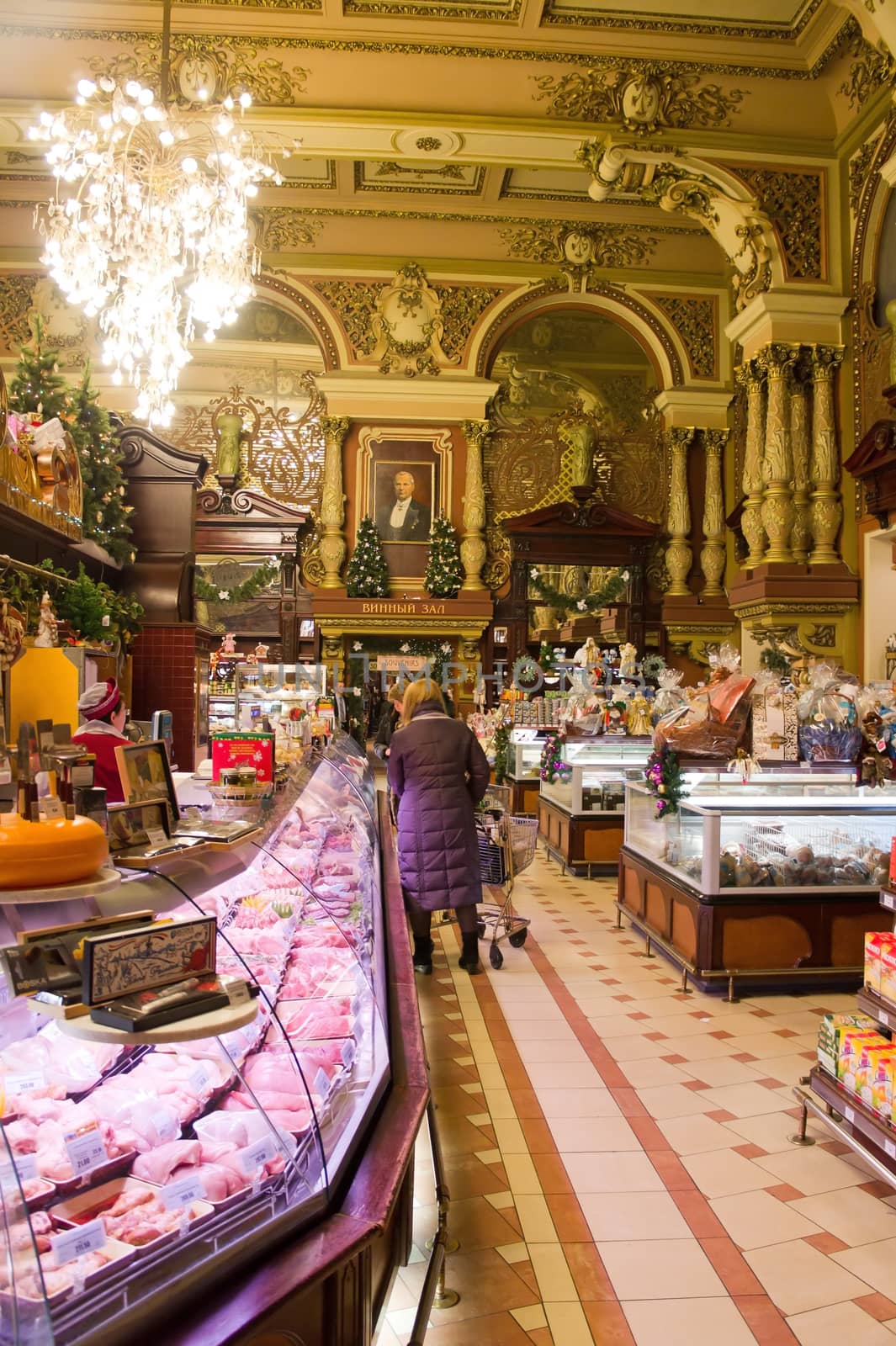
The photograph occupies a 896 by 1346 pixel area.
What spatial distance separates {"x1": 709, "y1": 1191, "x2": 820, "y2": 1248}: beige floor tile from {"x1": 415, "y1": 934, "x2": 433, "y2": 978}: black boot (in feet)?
8.23

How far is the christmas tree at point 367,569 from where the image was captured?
533 inches

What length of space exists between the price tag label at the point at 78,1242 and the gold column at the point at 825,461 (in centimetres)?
980

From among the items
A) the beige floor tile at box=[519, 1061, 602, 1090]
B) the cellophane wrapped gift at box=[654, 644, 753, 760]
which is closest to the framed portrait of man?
the cellophane wrapped gift at box=[654, 644, 753, 760]

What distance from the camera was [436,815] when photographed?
494 centimetres

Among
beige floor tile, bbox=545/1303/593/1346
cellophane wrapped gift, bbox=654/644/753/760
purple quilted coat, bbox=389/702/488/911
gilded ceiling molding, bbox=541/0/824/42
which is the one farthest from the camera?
gilded ceiling molding, bbox=541/0/824/42

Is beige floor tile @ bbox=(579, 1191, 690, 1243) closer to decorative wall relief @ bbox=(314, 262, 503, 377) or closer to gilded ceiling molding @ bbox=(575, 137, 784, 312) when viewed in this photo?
gilded ceiling molding @ bbox=(575, 137, 784, 312)

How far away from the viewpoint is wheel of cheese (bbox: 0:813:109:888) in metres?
1.33

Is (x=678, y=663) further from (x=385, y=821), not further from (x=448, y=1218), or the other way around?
(x=448, y=1218)

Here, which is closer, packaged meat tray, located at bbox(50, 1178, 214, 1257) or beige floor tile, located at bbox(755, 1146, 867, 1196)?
Result: packaged meat tray, located at bbox(50, 1178, 214, 1257)

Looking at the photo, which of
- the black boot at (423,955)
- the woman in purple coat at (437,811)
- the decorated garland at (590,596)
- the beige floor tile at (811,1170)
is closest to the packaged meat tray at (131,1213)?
the beige floor tile at (811,1170)

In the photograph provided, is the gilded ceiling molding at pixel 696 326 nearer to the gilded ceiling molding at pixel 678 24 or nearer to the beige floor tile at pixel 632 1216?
the gilded ceiling molding at pixel 678 24

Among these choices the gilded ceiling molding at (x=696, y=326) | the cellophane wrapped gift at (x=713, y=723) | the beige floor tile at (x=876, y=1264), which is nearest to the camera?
the beige floor tile at (x=876, y=1264)

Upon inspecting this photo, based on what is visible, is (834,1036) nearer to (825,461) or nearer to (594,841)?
(594,841)

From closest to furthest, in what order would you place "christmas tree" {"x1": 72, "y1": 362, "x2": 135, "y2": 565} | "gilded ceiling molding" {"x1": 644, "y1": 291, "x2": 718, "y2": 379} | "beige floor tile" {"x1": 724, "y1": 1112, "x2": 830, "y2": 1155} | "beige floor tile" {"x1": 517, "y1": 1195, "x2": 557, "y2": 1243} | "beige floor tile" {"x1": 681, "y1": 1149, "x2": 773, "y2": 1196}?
"beige floor tile" {"x1": 517, "y1": 1195, "x2": 557, "y2": 1243} → "beige floor tile" {"x1": 681, "y1": 1149, "x2": 773, "y2": 1196} → "beige floor tile" {"x1": 724, "y1": 1112, "x2": 830, "y2": 1155} → "christmas tree" {"x1": 72, "y1": 362, "x2": 135, "y2": 565} → "gilded ceiling molding" {"x1": 644, "y1": 291, "x2": 718, "y2": 379}
